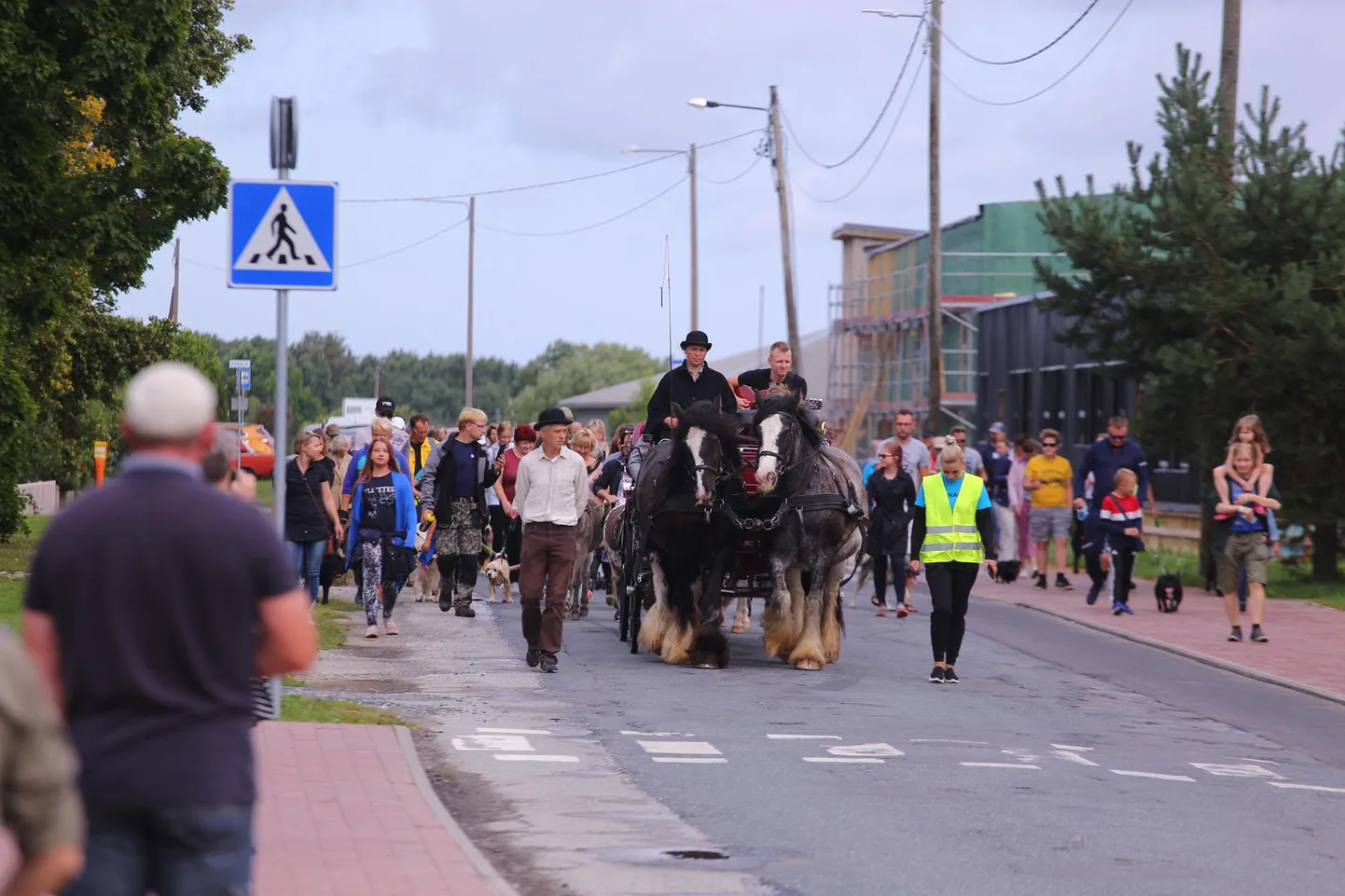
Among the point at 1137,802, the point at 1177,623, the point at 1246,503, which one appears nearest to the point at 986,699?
the point at 1137,802

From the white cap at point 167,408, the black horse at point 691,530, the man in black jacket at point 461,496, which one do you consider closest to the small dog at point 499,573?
the man in black jacket at point 461,496

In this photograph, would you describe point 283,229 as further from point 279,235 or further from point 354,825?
point 354,825

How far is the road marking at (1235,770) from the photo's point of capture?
420 inches

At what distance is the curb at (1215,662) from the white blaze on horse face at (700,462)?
4.47 meters

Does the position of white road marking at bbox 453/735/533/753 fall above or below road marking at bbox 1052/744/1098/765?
above

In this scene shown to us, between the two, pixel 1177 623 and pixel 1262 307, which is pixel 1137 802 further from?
pixel 1262 307

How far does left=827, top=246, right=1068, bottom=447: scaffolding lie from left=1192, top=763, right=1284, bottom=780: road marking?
41199 millimetres

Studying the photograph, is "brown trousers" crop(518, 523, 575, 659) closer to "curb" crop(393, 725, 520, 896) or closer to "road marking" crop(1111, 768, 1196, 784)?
"curb" crop(393, 725, 520, 896)

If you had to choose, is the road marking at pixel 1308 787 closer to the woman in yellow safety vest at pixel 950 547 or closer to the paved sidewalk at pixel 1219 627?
the paved sidewalk at pixel 1219 627

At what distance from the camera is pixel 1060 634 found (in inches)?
745

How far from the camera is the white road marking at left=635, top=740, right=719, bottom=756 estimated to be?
10.8 metres

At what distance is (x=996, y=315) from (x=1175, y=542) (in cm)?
1494

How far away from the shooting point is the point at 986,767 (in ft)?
34.3

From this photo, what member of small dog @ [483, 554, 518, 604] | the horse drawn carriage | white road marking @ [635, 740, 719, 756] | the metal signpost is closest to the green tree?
small dog @ [483, 554, 518, 604]
